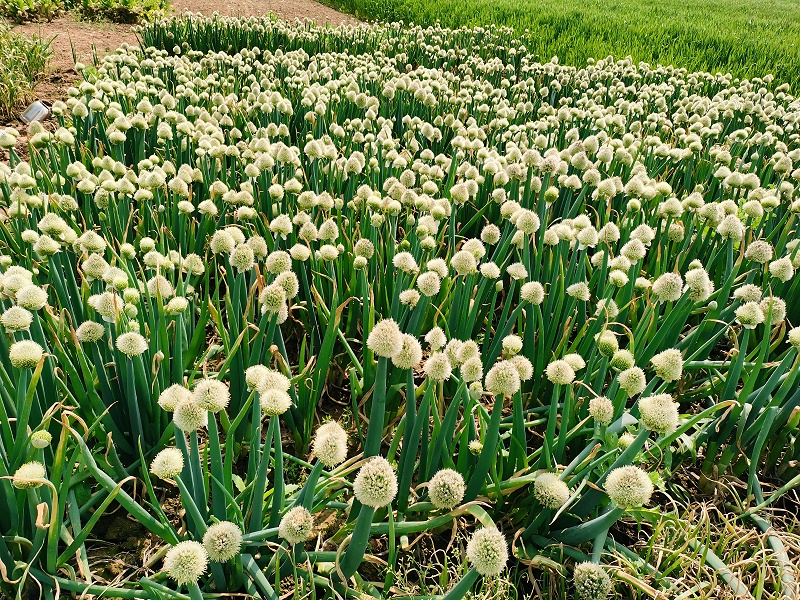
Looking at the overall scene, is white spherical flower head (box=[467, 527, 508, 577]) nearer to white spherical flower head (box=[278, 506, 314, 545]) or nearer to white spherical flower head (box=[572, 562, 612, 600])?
white spherical flower head (box=[278, 506, 314, 545])

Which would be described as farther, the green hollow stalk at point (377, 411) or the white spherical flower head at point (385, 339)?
the green hollow stalk at point (377, 411)

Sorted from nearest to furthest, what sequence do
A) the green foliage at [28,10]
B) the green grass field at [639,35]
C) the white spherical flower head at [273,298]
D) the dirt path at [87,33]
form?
the white spherical flower head at [273,298] → the dirt path at [87,33] → the green grass field at [639,35] → the green foliage at [28,10]

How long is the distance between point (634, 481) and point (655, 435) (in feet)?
2.78

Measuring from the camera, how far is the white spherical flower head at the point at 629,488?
1.25 m

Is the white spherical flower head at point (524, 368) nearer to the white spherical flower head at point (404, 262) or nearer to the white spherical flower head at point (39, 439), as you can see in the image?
the white spherical flower head at point (404, 262)

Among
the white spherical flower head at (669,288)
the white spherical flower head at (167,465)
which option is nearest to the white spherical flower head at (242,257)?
the white spherical flower head at (167,465)

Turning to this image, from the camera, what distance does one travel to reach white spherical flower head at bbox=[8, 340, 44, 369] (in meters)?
1.43

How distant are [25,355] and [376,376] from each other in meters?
0.86

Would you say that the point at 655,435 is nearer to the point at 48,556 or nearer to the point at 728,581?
the point at 728,581

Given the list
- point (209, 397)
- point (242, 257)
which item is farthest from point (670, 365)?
point (242, 257)

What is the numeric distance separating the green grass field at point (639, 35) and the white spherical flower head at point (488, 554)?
8652 mm

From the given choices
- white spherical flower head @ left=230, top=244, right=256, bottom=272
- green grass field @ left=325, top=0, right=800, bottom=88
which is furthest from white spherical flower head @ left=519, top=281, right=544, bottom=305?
green grass field @ left=325, top=0, right=800, bottom=88

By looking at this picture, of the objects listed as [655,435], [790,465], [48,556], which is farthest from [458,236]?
[48,556]

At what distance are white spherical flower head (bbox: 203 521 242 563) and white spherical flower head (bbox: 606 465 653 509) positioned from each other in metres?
0.82
